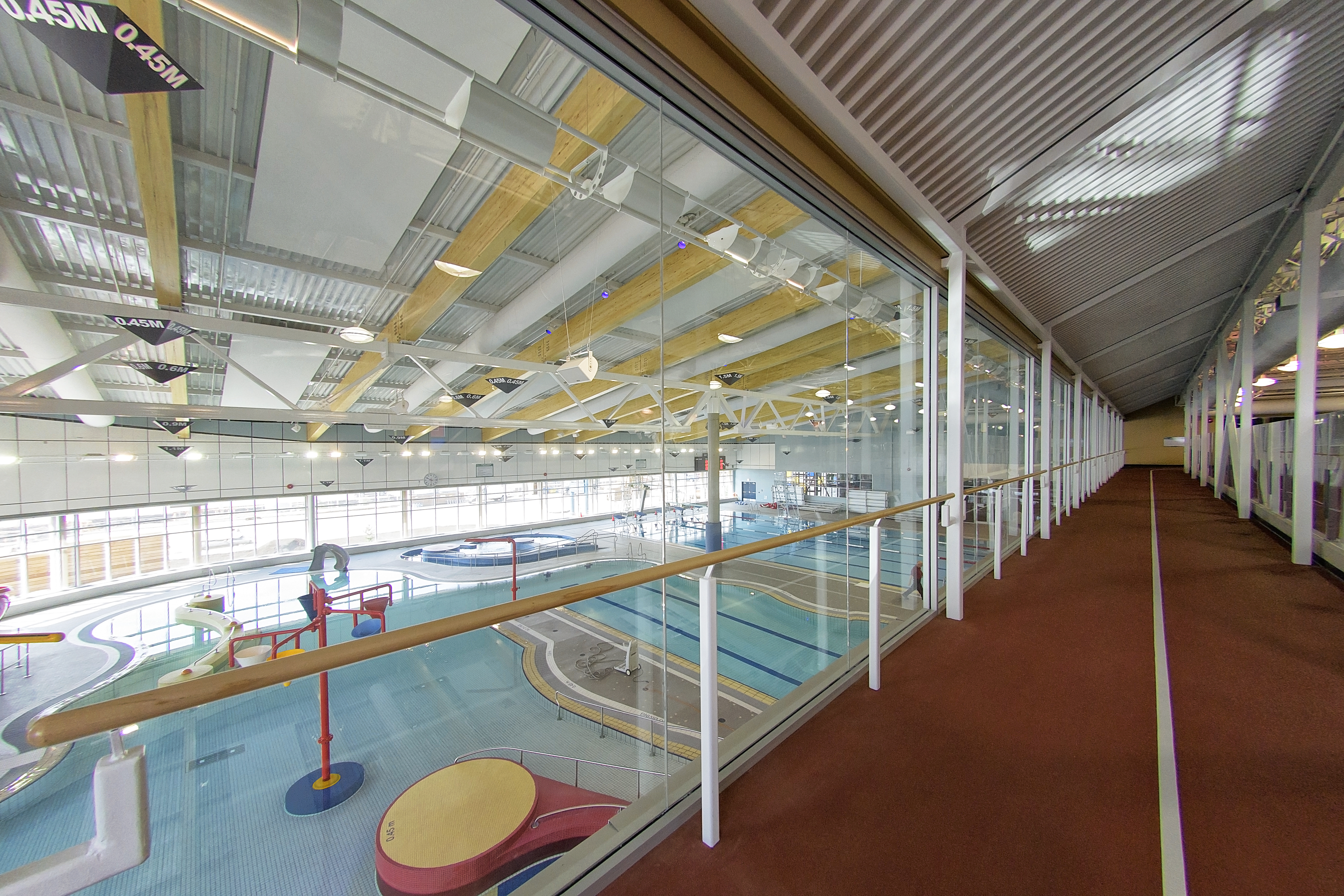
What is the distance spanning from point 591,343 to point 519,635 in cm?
384

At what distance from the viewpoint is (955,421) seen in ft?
11.4

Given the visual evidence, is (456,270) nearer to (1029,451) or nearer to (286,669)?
(286,669)

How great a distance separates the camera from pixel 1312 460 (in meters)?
4.38

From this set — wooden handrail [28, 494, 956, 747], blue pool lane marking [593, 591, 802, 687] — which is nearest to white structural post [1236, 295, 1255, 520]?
blue pool lane marking [593, 591, 802, 687]

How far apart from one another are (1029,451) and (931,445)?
3.62m

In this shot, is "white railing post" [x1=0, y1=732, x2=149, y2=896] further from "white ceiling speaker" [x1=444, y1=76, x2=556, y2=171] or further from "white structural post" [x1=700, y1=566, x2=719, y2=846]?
"white ceiling speaker" [x1=444, y1=76, x2=556, y2=171]

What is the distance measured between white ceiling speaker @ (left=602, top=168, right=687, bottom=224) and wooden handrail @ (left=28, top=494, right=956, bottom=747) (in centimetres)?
273

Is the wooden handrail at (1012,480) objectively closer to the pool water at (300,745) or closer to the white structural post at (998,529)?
the white structural post at (998,529)

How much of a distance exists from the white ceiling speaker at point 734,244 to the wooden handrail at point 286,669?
3292 millimetres

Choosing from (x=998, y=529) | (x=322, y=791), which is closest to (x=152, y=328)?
(x=322, y=791)

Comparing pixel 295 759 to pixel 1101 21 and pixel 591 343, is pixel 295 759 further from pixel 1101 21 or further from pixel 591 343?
pixel 1101 21

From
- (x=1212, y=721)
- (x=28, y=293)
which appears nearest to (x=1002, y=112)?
(x=1212, y=721)

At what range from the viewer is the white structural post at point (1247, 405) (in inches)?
269

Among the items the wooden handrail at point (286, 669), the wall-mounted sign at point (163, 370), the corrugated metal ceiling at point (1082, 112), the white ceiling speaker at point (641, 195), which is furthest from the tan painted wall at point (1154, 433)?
the wall-mounted sign at point (163, 370)
